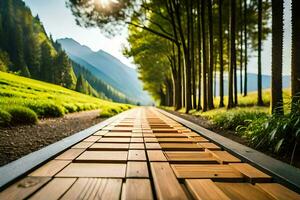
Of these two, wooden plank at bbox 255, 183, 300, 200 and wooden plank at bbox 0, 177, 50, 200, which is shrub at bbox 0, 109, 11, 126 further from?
wooden plank at bbox 255, 183, 300, 200

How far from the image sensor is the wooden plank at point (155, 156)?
288cm

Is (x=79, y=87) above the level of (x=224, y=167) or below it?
above

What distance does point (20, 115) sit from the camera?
8.12 metres

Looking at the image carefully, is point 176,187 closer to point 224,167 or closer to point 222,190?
point 222,190

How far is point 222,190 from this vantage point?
2.01m

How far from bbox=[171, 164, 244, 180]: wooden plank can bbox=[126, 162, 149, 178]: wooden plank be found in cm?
27

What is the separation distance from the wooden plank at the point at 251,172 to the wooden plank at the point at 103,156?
114cm

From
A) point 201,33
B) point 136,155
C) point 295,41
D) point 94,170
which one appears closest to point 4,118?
point 136,155

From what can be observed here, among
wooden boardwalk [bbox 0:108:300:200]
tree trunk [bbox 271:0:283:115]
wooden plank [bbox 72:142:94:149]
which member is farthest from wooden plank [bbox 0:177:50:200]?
tree trunk [bbox 271:0:283:115]

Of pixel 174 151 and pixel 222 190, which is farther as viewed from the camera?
pixel 174 151

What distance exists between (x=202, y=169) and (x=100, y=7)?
17.7 m

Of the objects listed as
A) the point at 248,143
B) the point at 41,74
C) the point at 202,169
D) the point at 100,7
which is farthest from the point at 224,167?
the point at 41,74

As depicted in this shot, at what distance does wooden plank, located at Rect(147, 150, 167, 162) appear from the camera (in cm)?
288

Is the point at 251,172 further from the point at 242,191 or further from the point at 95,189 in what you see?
the point at 95,189
